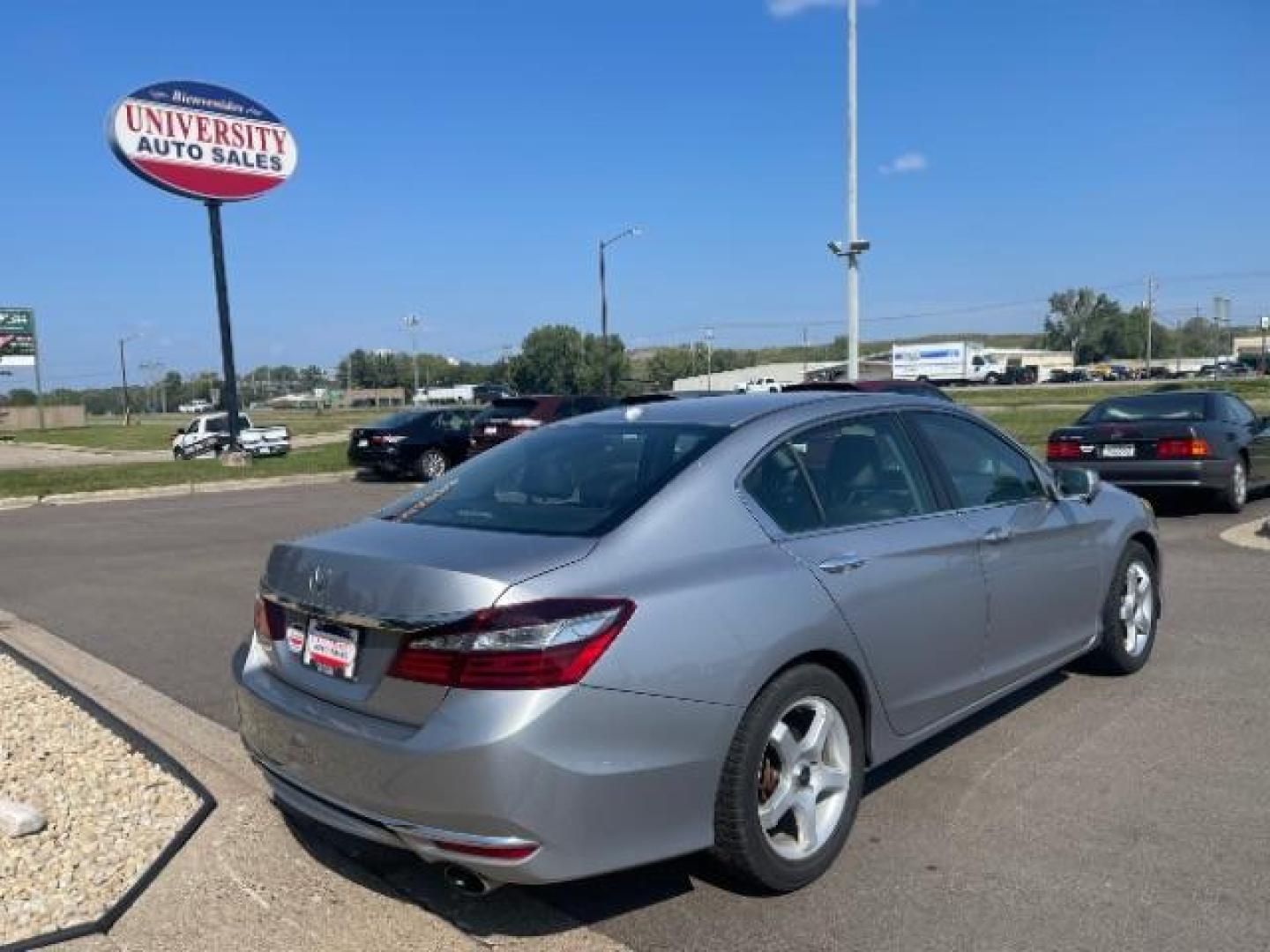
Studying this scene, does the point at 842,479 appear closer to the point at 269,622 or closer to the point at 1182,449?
the point at 269,622

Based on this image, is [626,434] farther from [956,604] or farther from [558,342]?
[558,342]

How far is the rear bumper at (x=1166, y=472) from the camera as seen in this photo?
11.1m

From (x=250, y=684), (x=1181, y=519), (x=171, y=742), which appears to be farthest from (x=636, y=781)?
(x=1181, y=519)

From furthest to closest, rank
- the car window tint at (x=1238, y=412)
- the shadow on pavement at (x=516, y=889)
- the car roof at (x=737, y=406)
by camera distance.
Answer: the car window tint at (x=1238, y=412), the car roof at (x=737, y=406), the shadow on pavement at (x=516, y=889)

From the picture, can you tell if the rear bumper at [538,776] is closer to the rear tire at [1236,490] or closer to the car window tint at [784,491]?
the car window tint at [784,491]

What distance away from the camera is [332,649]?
320 centimetres

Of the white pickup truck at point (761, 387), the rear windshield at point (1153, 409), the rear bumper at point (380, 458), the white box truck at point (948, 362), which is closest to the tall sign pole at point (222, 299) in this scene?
the rear bumper at point (380, 458)

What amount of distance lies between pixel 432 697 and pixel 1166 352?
184113mm

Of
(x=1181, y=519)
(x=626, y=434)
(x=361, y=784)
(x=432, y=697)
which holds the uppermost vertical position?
(x=626, y=434)

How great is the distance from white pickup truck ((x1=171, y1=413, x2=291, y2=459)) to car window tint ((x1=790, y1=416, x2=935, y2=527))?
90.6 feet

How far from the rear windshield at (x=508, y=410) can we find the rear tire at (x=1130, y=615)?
585 inches

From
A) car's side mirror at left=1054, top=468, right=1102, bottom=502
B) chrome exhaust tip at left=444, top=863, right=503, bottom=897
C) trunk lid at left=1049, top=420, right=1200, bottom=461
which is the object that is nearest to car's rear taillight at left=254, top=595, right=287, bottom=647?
chrome exhaust tip at left=444, top=863, right=503, bottom=897

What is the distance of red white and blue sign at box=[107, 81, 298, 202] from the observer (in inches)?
955

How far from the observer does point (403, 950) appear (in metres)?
3.02
